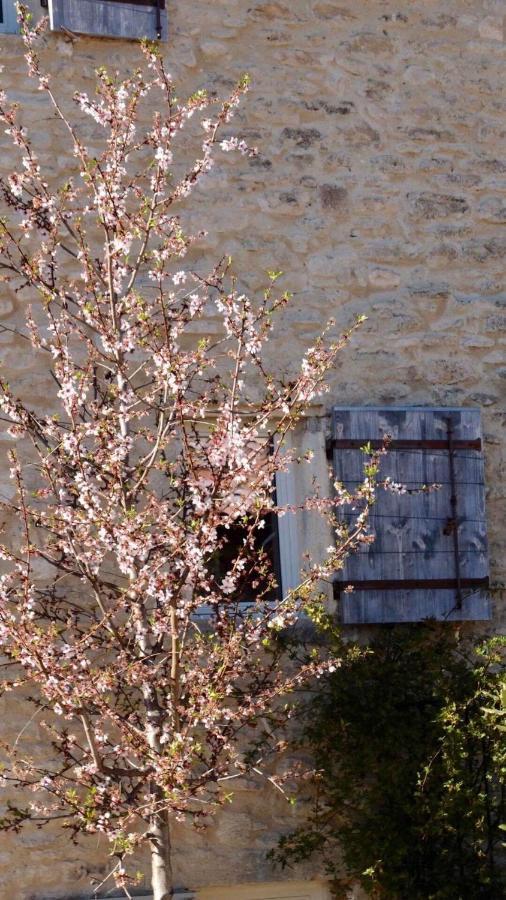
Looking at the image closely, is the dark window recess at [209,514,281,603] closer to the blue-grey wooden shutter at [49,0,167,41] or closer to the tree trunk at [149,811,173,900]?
the tree trunk at [149,811,173,900]

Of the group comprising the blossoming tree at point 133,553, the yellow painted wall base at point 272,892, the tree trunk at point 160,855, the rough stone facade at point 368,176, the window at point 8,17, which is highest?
the window at point 8,17

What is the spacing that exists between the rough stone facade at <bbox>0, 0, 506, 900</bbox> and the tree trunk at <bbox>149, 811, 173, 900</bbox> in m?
2.14

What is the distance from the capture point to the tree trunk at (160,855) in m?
5.06

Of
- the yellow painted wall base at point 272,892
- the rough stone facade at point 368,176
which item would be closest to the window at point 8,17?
the rough stone facade at point 368,176

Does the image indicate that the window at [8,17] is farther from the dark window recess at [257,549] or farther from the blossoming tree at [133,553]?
the dark window recess at [257,549]

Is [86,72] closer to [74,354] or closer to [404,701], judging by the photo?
[74,354]

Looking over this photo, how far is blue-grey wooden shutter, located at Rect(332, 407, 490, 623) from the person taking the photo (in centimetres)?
640

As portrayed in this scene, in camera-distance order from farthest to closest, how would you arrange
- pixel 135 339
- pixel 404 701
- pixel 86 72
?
pixel 86 72 → pixel 404 701 → pixel 135 339

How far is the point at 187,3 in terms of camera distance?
6.68m

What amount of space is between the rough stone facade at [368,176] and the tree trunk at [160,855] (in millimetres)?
2140

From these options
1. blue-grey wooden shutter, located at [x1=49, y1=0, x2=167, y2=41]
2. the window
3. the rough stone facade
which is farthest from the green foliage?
the window

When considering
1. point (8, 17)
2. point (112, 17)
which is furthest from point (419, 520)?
point (8, 17)

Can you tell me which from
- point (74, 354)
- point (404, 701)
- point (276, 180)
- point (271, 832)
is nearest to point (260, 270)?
point (276, 180)

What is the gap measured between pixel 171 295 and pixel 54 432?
2.12ft
